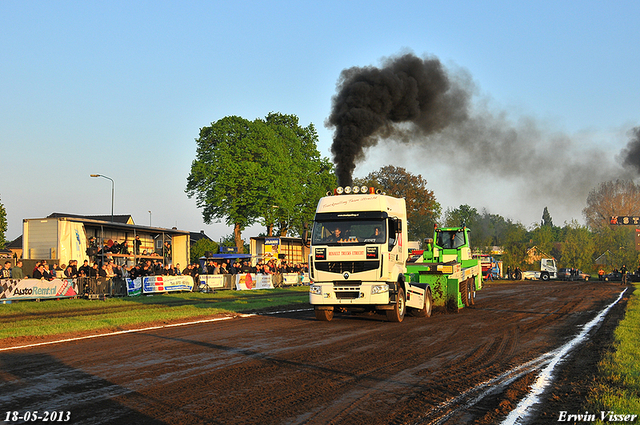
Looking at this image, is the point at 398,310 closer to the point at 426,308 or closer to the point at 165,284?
the point at 426,308

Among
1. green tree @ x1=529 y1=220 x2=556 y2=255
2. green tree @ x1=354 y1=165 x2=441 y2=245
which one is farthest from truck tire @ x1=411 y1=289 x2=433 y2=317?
green tree @ x1=529 y1=220 x2=556 y2=255

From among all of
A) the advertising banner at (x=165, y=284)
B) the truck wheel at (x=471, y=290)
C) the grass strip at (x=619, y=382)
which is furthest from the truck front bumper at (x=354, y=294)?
the advertising banner at (x=165, y=284)

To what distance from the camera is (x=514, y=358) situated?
33.3ft

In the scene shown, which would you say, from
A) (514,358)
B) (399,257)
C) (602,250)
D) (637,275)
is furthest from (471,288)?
(602,250)

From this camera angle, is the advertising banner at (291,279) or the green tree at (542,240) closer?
the advertising banner at (291,279)

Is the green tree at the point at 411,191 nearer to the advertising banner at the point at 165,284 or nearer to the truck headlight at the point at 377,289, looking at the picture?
the advertising banner at the point at 165,284

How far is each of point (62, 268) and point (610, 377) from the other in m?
24.4

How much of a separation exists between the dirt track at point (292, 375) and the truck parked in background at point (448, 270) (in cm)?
512

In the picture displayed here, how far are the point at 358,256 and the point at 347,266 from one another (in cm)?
44

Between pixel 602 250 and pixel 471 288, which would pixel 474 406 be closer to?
pixel 471 288

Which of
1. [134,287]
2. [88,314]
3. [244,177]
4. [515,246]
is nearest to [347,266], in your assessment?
[88,314]

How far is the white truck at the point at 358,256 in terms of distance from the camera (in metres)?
15.8

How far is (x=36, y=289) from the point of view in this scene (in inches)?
924

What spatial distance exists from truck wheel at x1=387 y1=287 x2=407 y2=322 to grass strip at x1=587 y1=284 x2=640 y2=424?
5.84m
